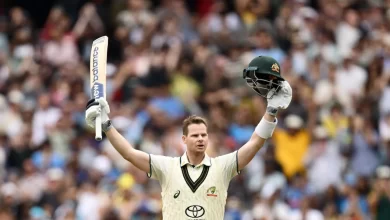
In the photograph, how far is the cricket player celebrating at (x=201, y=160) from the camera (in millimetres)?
10148

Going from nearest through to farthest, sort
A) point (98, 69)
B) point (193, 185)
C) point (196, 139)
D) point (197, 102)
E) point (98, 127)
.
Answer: point (98, 127), point (193, 185), point (196, 139), point (98, 69), point (197, 102)

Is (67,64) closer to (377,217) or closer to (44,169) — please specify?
(44,169)

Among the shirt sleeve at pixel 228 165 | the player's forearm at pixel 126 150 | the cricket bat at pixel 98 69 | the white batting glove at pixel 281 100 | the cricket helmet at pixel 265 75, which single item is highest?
the cricket bat at pixel 98 69

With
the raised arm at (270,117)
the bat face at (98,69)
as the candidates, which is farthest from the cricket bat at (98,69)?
the raised arm at (270,117)

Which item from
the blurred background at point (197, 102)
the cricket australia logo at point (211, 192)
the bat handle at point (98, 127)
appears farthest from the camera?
the blurred background at point (197, 102)

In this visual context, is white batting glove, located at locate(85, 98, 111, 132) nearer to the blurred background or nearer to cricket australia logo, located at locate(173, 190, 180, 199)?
cricket australia logo, located at locate(173, 190, 180, 199)

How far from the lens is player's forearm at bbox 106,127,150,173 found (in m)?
10.2

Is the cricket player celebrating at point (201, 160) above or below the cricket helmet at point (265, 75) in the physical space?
below

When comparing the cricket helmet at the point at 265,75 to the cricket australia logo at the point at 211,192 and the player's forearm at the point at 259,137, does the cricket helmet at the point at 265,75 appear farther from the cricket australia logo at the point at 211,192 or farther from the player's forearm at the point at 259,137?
the cricket australia logo at the point at 211,192

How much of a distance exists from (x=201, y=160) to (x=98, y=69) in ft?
4.83

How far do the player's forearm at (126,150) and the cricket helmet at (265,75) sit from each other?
53.4 inches

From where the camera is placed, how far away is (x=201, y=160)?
34.2 feet

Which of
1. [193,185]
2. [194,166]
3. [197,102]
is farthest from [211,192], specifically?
[197,102]

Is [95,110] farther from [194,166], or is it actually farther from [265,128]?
[265,128]
